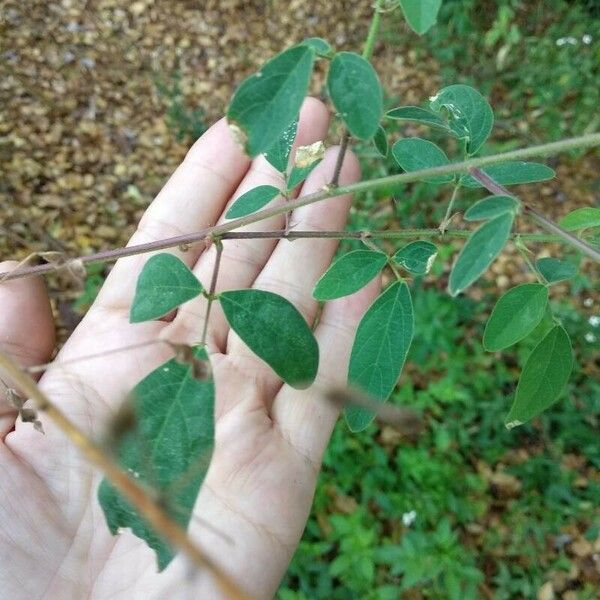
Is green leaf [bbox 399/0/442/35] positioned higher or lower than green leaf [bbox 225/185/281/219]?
higher

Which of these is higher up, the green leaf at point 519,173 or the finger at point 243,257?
the green leaf at point 519,173

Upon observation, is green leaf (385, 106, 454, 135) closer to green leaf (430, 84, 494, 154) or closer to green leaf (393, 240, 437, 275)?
green leaf (430, 84, 494, 154)

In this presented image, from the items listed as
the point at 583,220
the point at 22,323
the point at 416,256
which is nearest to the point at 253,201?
the point at 416,256

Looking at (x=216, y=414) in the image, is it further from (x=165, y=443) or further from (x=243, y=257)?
(x=165, y=443)

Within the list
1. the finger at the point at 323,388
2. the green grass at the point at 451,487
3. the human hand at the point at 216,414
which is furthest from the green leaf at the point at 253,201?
the green grass at the point at 451,487

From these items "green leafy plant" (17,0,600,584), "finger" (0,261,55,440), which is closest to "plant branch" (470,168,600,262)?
"green leafy plant" (17,0,600,584)

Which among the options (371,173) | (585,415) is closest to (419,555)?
(585,415)

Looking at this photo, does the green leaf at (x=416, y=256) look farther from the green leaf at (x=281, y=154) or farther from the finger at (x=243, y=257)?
the finger at (x=243, y=257)
